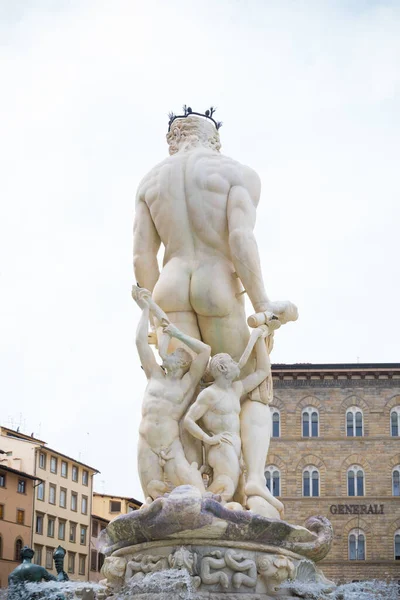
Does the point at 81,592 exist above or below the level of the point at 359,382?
below

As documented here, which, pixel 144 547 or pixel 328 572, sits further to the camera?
pixel 328 572

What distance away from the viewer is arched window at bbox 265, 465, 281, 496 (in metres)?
64.8

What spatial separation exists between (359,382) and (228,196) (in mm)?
57847

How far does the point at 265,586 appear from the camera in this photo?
8109 millimetres

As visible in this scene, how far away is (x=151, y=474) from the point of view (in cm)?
898

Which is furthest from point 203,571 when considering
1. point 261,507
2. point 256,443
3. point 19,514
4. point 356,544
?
point 19,514

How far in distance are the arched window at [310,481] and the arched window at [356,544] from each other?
342 cm

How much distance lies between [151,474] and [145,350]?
1140 mm

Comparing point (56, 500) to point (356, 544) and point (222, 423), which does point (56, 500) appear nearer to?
point (356, 544)

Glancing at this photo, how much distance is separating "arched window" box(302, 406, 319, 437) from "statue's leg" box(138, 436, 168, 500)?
57563 millimetres

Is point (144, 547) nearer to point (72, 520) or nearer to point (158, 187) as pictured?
point (158, 187)

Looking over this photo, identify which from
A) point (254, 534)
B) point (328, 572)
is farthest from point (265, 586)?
point (328, 572)

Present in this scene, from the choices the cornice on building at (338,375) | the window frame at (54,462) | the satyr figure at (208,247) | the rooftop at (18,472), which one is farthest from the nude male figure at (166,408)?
the window frame at (54,462)

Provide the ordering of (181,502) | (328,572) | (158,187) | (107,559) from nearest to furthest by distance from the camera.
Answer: (181,502) < (107,559) < (158,187) < (328,572)
